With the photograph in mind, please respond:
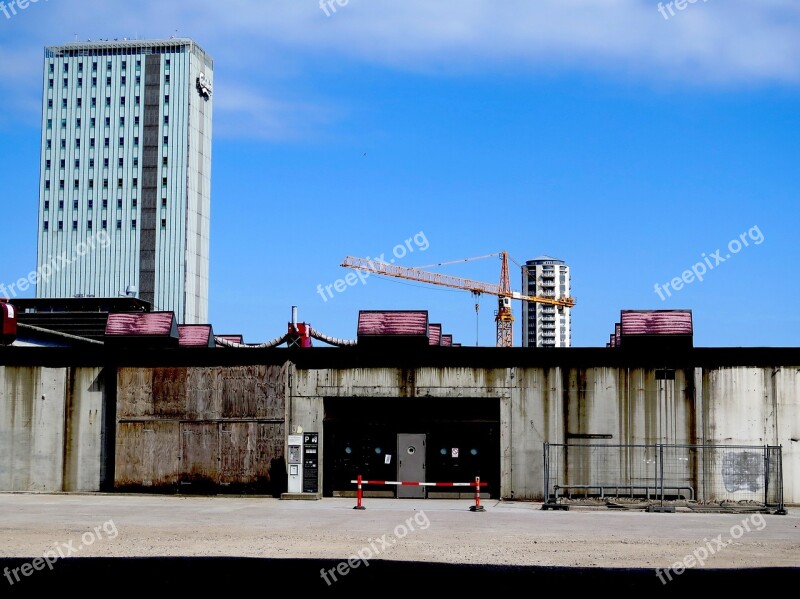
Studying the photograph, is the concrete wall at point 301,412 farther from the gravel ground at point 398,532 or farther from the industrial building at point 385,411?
the gravel ground at point 398,532

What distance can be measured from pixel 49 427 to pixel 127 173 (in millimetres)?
139588

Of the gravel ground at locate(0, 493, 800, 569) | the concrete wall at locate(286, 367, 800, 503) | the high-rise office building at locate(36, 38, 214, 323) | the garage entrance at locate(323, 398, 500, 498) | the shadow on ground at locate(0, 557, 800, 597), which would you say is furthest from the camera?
the high-rise office building at locate(36, 38, 214, 323)

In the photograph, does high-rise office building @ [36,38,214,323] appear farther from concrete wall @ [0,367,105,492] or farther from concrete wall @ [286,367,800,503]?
concrete wall @ [286,367,800,503]

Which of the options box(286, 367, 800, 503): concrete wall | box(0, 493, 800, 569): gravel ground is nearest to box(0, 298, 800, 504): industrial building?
box(286, 367, 800, 503): concrete wall

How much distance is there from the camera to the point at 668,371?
33.2 meters

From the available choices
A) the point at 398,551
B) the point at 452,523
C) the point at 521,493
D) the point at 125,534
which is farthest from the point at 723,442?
the point at 125,534

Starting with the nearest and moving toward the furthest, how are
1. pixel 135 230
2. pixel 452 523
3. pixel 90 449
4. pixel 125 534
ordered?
pixel 125 534 → pixel 452 523 → pixel 90 449 → pixel 135 230

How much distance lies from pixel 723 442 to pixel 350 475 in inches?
474

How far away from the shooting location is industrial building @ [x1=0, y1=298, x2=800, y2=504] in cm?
3291

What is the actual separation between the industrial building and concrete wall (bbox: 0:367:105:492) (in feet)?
0.16

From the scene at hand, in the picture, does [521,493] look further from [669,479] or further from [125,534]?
[125,534]

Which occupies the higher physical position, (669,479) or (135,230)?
(135,230)

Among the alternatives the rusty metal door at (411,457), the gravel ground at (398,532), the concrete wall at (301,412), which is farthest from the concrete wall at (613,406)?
the gravel ground at (398,532)

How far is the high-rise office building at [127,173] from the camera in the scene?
166 metres
